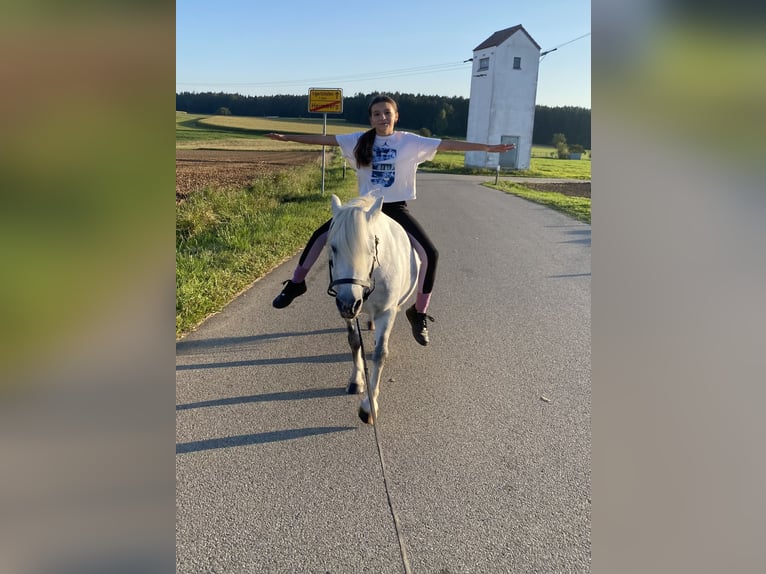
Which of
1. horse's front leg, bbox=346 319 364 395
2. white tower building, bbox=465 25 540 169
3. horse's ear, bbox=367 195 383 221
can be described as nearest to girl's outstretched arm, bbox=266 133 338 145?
horse's ear, bbox=367 195 383 221

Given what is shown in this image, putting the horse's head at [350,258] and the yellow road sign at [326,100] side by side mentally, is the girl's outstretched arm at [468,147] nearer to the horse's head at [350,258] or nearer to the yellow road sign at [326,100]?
the horse's head at [350,258]

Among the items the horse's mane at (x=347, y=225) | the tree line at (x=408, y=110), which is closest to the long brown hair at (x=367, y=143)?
the horse's mane at (x=347, y=225)

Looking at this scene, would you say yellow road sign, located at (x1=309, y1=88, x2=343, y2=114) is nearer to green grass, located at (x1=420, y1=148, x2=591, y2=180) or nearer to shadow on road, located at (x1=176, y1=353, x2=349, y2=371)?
shadow on road, located at (x1=176, y1=353, x2=349, y2=371)

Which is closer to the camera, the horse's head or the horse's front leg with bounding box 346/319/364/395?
the horse's head

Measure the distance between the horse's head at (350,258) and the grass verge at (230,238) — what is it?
1664mm

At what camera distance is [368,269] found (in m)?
2.84

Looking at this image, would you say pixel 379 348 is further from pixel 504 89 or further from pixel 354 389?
pixel 504 89

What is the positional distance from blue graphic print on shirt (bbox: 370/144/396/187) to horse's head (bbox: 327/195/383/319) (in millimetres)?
1203

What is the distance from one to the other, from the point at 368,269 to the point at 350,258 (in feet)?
0.53

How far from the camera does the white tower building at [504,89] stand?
3472 cm

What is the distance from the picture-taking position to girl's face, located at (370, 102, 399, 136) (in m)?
3.82
